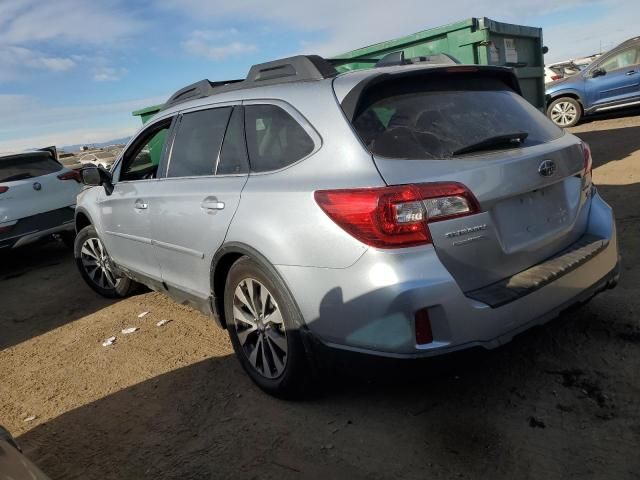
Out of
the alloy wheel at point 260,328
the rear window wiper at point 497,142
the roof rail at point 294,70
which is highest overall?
the roof rail at point 294,70

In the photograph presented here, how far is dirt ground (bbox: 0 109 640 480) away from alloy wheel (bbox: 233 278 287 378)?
0.73 feet


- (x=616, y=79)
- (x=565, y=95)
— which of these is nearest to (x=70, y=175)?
(x=565, y=95)

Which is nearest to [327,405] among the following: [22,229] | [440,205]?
[440,205]

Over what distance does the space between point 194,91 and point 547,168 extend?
2476 millimetres

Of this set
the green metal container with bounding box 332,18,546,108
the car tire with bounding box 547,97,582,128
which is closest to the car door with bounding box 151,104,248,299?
the green metal container with bounding box 332,18,546,108

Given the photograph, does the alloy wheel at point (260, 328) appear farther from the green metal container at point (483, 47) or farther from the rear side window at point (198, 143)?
the green metal container at point (483, 47)

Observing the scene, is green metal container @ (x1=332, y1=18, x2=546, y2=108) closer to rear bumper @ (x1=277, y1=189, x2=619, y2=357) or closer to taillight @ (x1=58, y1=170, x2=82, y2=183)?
rear bumper @ (x1=277, y1=189, x2=619, y2=357)

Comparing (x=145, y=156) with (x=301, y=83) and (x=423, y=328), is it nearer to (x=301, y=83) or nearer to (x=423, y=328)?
(x=301, y=83)

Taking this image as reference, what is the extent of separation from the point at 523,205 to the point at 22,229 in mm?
6423

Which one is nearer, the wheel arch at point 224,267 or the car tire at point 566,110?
the wheel arch at point 224,267

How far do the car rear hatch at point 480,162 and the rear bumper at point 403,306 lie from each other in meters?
0.11

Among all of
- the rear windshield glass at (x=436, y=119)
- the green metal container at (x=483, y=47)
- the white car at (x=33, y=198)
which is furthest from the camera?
the white car at (x=33, y=198)

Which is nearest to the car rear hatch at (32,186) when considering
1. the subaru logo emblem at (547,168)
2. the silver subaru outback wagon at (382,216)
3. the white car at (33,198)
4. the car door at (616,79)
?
the white car at (33,198)

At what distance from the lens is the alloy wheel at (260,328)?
2.87 meters
